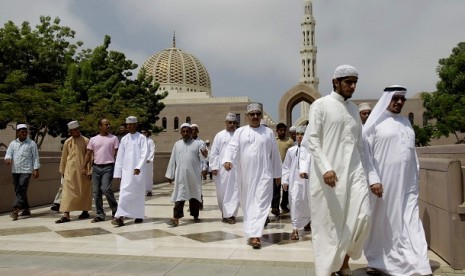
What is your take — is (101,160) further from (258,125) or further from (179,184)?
(258,125)

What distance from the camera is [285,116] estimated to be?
26547mm

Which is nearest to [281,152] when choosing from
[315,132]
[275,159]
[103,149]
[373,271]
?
[275,159]

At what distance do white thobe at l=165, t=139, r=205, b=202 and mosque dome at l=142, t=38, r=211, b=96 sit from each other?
53203 millimetres

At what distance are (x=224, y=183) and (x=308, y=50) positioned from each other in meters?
63.3

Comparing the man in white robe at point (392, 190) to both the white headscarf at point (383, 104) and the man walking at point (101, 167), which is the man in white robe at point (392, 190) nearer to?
the white headscarf at point (383, 104)

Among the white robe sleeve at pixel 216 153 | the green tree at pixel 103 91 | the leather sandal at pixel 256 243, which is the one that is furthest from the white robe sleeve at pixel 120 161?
the green tree at pixel 103 91

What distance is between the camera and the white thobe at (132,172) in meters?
7.45

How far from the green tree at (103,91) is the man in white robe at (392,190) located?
16.6m

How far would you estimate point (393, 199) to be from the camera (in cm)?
433

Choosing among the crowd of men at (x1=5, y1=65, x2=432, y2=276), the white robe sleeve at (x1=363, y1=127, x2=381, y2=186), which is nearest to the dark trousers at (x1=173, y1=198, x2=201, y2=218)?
the crowd of men at (x1=5, y1=65, x2=432, y2=276)

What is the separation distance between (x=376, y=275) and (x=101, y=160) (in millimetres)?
4992

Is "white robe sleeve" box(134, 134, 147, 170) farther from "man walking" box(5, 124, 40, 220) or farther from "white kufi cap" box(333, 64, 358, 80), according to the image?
"white kufi cap" box(333, 64, 358, 80)

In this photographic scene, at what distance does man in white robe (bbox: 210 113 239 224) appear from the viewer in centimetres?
783

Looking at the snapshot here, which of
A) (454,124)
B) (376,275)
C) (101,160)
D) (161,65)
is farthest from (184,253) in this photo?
(161,65)
